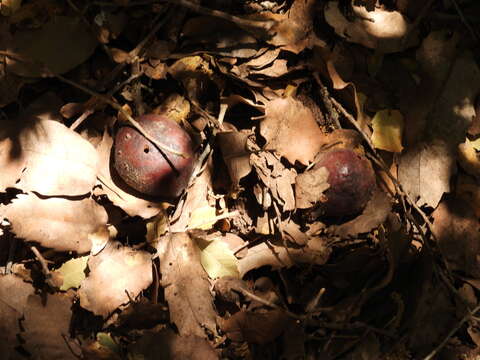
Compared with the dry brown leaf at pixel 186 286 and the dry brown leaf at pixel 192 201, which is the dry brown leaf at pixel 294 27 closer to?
the dry brown leaf at pixel 192 201

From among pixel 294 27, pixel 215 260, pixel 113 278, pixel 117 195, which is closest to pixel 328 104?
pixel 294 27

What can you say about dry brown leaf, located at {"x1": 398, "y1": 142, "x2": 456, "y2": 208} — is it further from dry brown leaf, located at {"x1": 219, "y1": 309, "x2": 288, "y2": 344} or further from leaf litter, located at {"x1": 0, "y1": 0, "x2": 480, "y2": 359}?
dry brown leaf, located at {"x1": 219, "y1": 309, "x2": 288, "y2": 344}

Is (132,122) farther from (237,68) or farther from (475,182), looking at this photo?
(475,182)

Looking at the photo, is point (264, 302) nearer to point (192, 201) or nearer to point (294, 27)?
point (192, 201)

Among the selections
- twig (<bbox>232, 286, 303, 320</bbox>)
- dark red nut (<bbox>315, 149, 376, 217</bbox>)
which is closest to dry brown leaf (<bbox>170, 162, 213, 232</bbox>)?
twig (<bbox>232, 286, 303, 320</bbox>)

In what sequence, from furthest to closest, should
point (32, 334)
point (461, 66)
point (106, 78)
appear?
point (461, 66)
point (106, 78)
point (32, 334)

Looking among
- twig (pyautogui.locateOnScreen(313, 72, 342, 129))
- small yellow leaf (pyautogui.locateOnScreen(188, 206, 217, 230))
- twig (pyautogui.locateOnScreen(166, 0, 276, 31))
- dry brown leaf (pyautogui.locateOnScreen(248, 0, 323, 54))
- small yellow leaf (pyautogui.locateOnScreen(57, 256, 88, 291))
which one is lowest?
small yellow leaf (pyautogui.locateOnScreen(57, 256, 88, 291))

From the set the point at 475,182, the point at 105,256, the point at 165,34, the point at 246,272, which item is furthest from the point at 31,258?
the point at 475,182

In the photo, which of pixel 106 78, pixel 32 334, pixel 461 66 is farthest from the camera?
pixel 461 66
